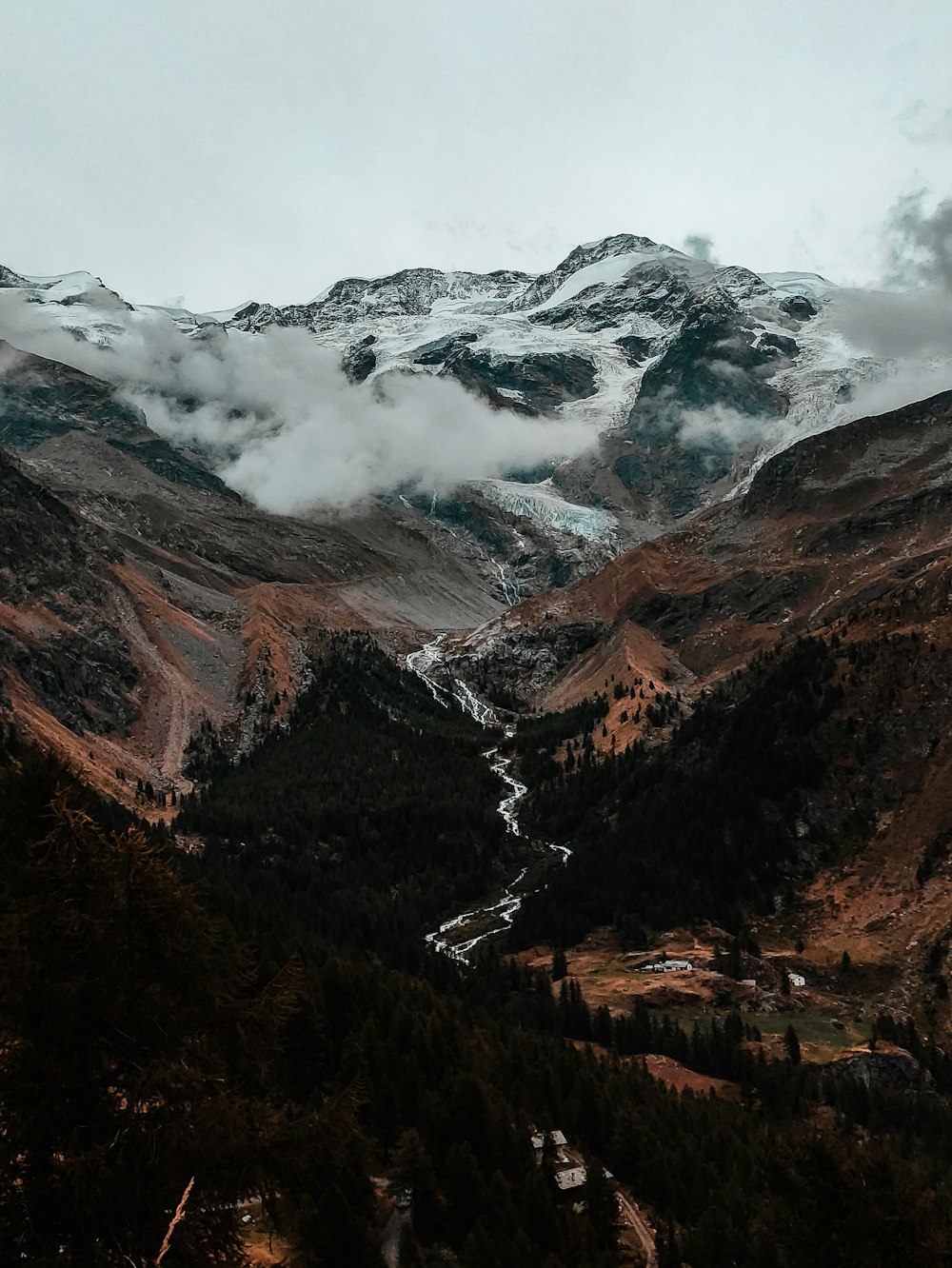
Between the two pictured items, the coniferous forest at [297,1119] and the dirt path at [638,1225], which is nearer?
the coniferous forest at [297,1119]

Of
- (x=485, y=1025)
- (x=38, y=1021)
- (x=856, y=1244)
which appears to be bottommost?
(x=485, y=1025)

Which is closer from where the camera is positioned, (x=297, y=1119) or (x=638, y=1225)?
(x=297, y=1119)

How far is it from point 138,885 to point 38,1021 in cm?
237

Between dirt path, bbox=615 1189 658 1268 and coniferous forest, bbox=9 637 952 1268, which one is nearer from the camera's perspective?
coniferous forest, bbox=9 637 952 1268

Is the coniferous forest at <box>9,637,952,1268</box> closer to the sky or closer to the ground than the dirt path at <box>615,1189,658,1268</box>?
closer to the sky

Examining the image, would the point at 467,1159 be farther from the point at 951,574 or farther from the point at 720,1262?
the point at 951,574

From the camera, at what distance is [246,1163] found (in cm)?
1456

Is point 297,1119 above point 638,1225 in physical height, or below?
above

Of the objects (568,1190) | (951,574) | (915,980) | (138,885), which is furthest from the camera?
(951,574)

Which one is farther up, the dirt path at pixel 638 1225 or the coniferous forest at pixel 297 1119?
the coniferous forest at pixel 297 1119

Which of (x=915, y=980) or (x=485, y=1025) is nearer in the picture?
(x=485, y=1025)

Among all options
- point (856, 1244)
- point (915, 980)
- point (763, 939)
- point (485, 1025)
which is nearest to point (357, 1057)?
point (856, 1244)

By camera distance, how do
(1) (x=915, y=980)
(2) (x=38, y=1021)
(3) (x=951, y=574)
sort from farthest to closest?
(3) (x=951, y=574)
(1) (x=915, y=980)
(2) (x=38, y=1021)

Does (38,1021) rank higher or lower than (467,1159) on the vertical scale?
higher
